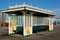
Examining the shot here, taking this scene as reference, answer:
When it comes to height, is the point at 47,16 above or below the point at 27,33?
above

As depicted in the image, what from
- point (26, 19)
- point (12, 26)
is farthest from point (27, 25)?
point (12, 26)

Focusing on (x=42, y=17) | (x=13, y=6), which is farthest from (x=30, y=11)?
(x=42, y=17)

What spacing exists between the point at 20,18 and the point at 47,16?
5.28m

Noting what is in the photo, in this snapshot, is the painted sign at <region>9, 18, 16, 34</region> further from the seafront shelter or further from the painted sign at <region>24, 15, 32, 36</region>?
the painted sign at <region>24, 15, 32, 36</region>

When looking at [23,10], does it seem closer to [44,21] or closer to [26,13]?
[26,13]

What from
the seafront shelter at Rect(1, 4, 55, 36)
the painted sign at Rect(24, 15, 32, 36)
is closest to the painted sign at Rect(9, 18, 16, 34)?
the seafront shelter at Rect(1, 4, 55, 36)

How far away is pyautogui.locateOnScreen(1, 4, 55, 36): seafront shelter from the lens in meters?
16.7

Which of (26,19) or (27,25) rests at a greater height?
(26,19)

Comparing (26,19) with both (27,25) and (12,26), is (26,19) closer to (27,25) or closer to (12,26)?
(27,25)

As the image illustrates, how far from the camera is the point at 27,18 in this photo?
1694 centimetres

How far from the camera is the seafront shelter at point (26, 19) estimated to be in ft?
54.7

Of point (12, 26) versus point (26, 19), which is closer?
point (26, 19)

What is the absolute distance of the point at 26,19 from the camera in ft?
55.4

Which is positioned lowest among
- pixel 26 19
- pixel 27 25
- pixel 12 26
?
pixel 12 26
